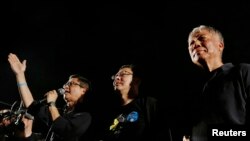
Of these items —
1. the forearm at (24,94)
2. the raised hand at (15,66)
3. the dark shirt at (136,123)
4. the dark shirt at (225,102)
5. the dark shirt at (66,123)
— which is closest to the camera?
the dark shirt at (225,102)

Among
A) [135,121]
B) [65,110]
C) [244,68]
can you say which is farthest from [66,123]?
[244,68]

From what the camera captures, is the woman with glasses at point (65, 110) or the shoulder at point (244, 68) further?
the woman with glasses at point (65, 110)

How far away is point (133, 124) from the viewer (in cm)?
322

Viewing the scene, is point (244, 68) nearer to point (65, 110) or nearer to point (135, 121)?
point (135, 121)

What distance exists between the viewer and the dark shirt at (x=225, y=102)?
2.20m

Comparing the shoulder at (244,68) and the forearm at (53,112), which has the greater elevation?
the shoulder at (244,68)

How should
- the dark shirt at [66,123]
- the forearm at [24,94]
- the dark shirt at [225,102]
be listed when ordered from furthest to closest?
the forearm at [24,94], the dark shirt at [66,123], the dark shirt at [225,102]

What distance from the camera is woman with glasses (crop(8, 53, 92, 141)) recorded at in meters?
3.49

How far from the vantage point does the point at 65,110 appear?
13.6 ft

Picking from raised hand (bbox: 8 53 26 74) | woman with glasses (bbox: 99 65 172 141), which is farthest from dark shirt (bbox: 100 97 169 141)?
raised hand (bbox: 8 53 26 74)

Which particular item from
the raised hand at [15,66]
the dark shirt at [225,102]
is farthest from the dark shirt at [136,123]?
the raised hand at [15,66]

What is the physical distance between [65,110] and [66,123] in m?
0.66

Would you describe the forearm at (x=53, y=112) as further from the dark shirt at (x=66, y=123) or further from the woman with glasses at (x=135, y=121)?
the woman with glasses at (x=135, y=121)

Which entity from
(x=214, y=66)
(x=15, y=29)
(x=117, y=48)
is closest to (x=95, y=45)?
(x=117, y=48)
